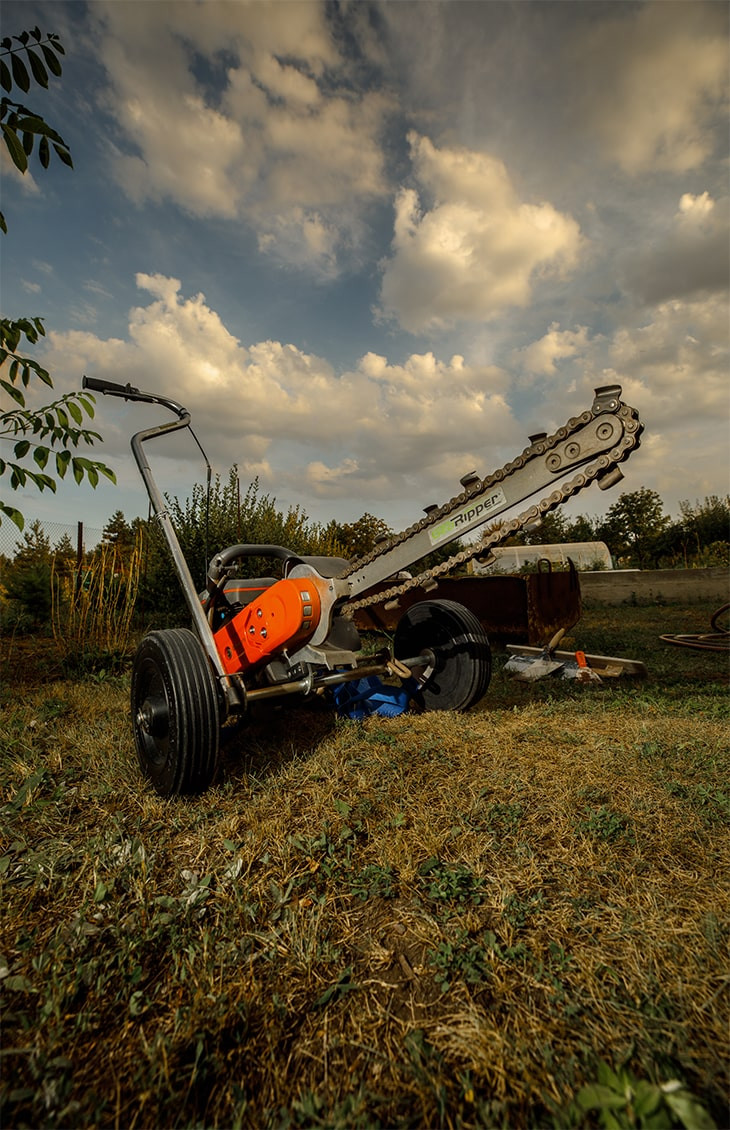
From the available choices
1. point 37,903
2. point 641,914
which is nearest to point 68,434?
point 37,903

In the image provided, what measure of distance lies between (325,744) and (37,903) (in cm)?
162

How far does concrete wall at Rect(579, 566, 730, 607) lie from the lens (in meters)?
13.6

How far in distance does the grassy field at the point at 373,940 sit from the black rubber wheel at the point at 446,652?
0.77 metres

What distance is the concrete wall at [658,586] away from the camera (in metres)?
13.6

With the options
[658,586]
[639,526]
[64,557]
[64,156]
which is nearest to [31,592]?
[64,557]

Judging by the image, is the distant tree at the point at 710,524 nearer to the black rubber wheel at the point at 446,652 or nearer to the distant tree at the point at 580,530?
the distant tree at the point at 580,530

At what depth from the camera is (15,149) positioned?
1710mm

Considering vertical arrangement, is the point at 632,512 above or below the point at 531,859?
above

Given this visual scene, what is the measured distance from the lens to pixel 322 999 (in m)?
1.42

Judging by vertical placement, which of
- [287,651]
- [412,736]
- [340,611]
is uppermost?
[340,611]

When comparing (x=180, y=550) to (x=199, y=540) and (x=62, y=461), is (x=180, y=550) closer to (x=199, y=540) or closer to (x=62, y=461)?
(x=62, y=461)

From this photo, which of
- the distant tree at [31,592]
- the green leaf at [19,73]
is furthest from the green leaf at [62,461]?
the distant tree at [31,592]

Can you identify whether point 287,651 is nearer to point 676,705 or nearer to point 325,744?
point 325,744

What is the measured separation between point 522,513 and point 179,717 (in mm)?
1993
